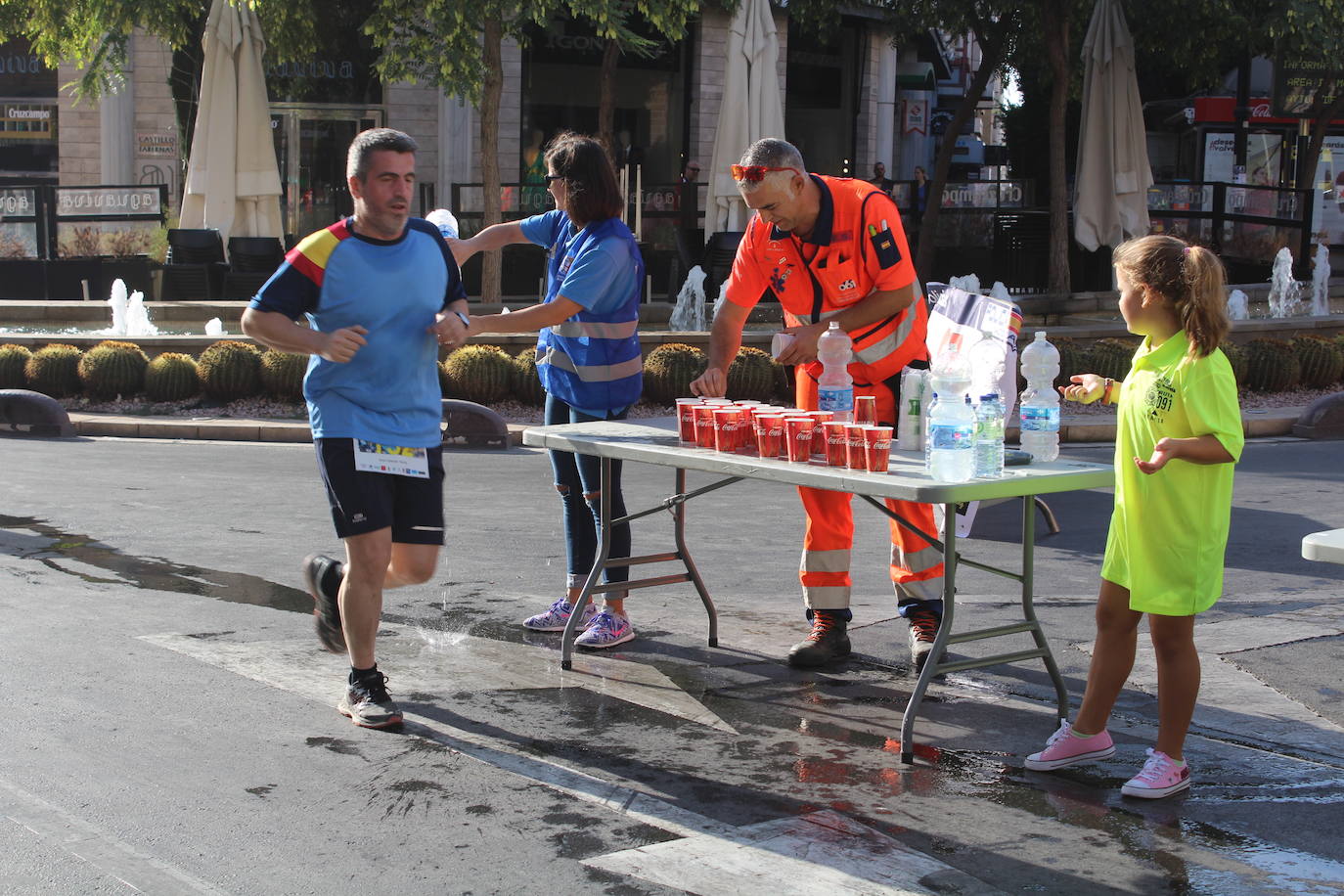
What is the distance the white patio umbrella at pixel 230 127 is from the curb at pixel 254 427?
5763 millimetres

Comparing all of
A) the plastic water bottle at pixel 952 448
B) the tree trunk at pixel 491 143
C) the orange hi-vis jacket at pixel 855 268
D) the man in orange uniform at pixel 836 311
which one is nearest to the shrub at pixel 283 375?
the tree trunk at pixel 491 143

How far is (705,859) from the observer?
4301 millimetres

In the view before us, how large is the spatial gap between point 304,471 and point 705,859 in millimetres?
7736

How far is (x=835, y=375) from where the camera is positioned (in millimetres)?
5824

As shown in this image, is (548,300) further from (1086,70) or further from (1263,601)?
(1086,70)

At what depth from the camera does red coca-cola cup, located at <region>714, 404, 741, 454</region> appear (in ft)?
18.9

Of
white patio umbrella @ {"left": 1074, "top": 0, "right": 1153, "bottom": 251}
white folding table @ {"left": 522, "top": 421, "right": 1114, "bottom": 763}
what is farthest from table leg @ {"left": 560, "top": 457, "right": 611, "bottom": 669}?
white patio umbrella @ {"left": 1074, "top": 0, "right": 1153, "bottom": 251}

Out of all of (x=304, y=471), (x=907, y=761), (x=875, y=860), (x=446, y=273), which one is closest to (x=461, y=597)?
(x=446, y=273)

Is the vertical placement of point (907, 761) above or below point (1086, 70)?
below

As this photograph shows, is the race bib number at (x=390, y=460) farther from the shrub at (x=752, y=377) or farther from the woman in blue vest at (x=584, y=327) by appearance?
the shrub at (x=752, y=377)

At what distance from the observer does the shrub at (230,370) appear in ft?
46.9

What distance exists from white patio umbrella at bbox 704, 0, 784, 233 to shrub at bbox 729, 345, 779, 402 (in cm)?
601

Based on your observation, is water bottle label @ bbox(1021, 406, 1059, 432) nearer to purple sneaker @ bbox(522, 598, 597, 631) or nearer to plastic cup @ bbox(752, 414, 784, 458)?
plastic cup @ bbox(752, 414, 784, 458)

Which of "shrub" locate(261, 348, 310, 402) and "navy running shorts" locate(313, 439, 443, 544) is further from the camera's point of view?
"shrub" locate(261, 348, 310, 402)
